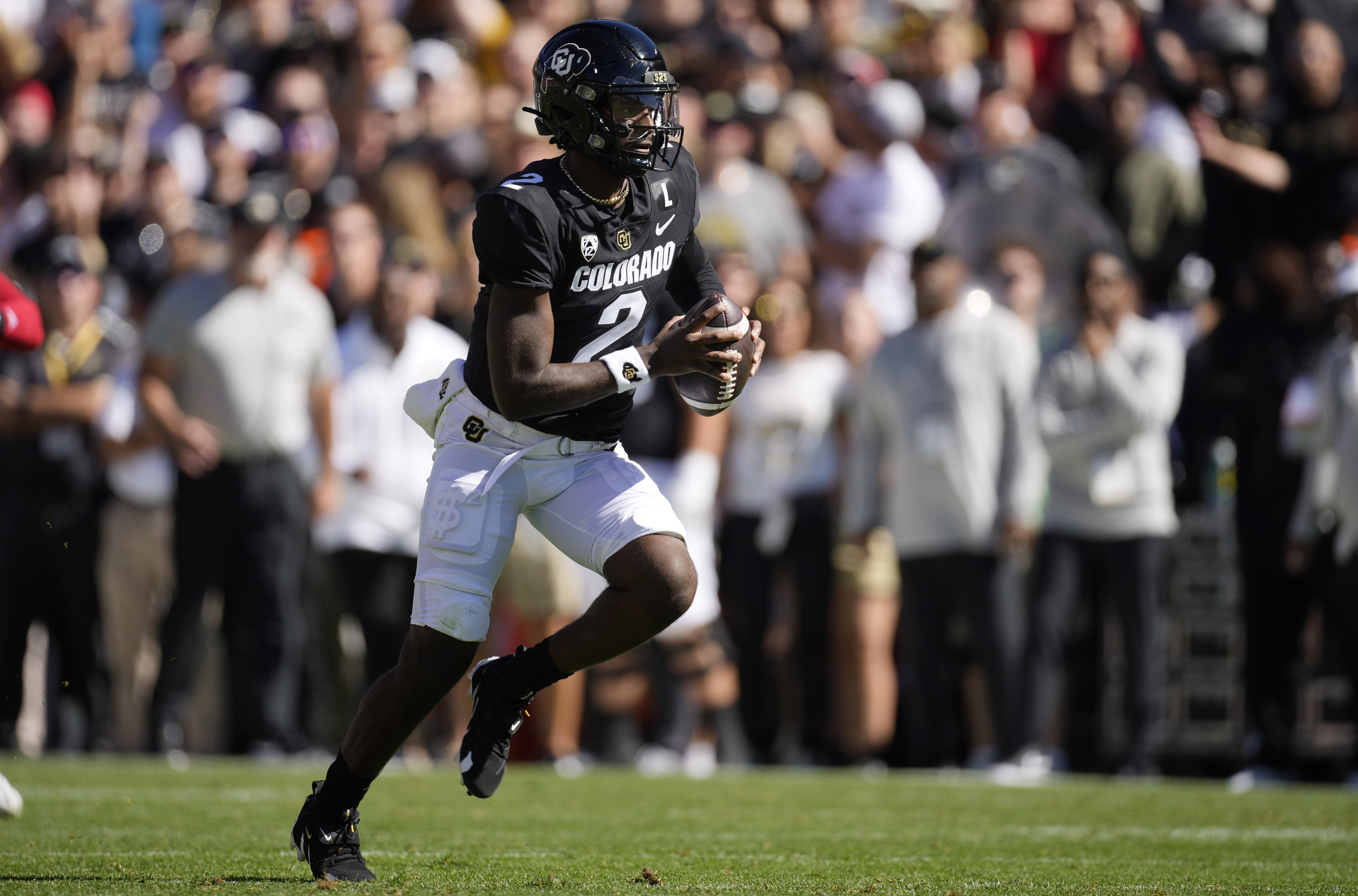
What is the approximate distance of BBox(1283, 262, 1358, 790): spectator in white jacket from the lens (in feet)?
28.5

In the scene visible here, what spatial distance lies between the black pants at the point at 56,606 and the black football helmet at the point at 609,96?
20.8 feet

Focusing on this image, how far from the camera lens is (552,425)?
16.8ft

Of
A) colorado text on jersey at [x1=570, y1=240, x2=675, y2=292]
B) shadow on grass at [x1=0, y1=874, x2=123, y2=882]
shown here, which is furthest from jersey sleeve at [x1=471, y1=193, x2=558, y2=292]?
shadow on grass at [x1=0, y1=874, x2=123, y2=882]

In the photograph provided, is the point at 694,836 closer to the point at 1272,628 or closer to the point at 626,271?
the point at 626,271

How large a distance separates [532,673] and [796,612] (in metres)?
5.19

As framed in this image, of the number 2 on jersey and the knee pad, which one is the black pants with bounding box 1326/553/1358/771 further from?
the knee pad

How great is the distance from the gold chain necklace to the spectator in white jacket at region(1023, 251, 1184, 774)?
15.8 ft

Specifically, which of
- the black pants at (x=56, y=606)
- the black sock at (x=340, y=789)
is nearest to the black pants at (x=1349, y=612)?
the black sock at (x=340, y=789)

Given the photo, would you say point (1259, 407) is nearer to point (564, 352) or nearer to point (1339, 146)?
point (1339, 146)

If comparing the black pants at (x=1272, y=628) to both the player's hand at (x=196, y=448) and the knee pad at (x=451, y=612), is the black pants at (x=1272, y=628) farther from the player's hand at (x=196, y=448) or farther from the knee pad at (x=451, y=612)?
the knee pad at (x=451, y=612)

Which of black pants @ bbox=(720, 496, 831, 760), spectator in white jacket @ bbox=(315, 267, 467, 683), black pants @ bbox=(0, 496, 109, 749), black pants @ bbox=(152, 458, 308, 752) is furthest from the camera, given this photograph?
black pants @ bbox=(0, 496, 109, 749)

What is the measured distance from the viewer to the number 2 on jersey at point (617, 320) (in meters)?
5.14

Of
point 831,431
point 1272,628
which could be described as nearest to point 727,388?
point 831,431

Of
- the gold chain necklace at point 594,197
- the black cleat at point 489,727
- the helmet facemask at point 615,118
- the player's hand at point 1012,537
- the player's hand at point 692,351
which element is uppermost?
the helmet facemask at point 615,118
